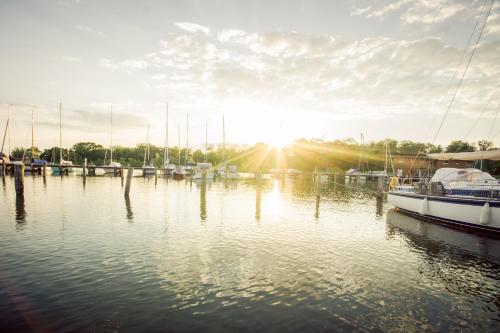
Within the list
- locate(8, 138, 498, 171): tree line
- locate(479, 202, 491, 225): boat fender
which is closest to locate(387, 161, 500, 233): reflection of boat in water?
locate(479, 202, 491, 225): boat fender

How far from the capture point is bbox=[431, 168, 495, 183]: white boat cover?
21828 millimetres

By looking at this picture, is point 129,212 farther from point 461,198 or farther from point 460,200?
point 461,198

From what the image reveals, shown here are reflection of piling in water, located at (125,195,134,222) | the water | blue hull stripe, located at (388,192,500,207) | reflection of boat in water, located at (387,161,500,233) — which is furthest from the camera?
reflection of piling in water, located at (125,195,134,222)

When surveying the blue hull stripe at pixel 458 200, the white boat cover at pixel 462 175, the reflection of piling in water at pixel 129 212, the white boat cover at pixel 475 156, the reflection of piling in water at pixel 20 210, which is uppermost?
the white boat cover at pixel 475 156

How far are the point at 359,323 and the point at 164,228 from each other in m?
13.2

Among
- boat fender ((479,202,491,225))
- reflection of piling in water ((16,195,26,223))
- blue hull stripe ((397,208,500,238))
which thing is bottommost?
blue hull stripe ((397,208,500,238))

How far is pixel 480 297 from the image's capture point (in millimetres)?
9570

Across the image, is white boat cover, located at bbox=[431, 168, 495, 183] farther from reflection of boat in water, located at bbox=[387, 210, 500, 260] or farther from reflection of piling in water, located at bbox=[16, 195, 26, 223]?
reflection of piling in water, located at bbox=[16, 195, 26, 223]

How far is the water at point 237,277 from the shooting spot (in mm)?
7633

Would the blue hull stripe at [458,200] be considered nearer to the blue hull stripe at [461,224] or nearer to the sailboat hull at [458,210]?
the sailboat hull at [458,210]

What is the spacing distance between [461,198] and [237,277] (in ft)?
61.0

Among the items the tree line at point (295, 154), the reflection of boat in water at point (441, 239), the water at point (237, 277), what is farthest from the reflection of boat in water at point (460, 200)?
the tree line at point (295, 154)

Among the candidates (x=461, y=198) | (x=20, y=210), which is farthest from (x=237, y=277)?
(x=20, y=210)

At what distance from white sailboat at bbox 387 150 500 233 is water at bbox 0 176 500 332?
5.14 ft
